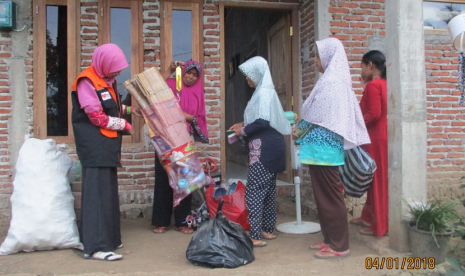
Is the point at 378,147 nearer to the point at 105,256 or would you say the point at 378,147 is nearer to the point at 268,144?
the point at 268,144

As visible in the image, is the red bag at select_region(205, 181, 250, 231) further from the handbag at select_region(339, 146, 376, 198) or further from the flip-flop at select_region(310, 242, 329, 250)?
the handbag at select_region(339, 146, 376, 198)

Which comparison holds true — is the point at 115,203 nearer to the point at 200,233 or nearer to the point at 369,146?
the point at 200,233

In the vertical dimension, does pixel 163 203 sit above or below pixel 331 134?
below

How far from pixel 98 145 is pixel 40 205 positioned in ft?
2.45

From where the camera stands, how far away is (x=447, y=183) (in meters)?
5.22

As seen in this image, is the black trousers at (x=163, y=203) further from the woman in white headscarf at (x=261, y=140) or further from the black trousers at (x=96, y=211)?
the woman in white headscarf at (x=261, y=140)

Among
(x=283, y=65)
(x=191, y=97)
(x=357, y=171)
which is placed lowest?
(x=357, y=171)

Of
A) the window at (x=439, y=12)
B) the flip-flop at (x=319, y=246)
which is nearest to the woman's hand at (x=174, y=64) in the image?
the flip-flop at (x=319, y=246)

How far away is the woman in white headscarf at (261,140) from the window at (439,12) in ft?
9.96

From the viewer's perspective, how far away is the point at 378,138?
3799mm

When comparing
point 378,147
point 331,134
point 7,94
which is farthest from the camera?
point 7,94

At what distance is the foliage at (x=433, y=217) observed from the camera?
10.1 ft
